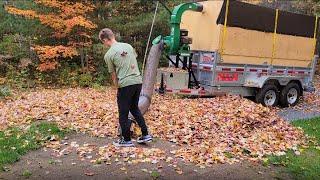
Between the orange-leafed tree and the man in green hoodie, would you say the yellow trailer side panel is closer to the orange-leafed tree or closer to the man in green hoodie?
the man in green hoodie

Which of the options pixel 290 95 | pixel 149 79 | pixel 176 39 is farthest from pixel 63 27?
pixel 290 95

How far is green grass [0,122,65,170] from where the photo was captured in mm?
7027

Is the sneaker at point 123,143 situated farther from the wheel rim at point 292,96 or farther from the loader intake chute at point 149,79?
the wheel rim at point 292,96

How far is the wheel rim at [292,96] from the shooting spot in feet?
46.6

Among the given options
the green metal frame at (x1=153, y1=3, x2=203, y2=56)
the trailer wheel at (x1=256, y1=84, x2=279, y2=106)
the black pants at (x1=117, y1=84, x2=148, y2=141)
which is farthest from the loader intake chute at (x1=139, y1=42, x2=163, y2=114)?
the trailer wheel at (x1=256, y1=84, x2=279, y2=106)

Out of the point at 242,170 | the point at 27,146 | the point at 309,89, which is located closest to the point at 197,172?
the point at 242,170

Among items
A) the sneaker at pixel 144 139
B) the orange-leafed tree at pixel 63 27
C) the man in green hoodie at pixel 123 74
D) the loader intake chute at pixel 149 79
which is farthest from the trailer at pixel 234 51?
the orange-leafed tree at pixel 63 27

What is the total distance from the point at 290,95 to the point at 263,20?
9.41 ft

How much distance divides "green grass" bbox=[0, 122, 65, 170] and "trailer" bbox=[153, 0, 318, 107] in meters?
4.41

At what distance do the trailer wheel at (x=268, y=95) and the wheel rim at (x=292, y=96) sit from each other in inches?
24.7

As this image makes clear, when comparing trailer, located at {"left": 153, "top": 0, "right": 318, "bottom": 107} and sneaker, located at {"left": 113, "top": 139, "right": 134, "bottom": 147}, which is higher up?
trailer, located at {"left": 153, "top": 0, "right": 318, "bottom": 107}

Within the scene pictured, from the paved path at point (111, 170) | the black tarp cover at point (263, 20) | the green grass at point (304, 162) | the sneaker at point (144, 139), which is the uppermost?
the black tarp cover at point (263, 20)

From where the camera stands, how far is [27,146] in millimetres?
7465

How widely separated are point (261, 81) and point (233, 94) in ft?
3.31
